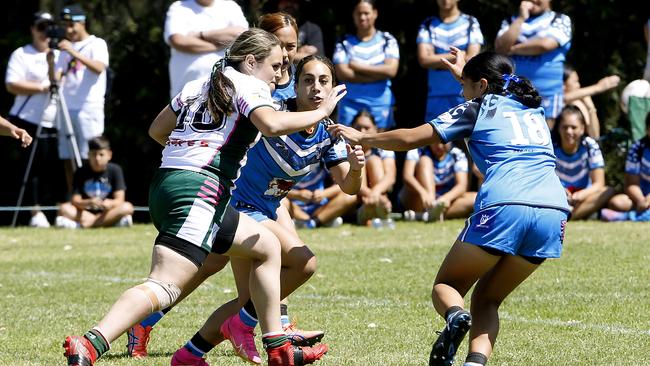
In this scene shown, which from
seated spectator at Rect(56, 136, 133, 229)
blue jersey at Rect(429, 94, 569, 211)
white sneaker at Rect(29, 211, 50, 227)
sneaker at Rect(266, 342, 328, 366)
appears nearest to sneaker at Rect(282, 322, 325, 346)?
sneaker at Rect(266, 342, 328, 366)

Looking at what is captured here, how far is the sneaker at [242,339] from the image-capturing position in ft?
19.1

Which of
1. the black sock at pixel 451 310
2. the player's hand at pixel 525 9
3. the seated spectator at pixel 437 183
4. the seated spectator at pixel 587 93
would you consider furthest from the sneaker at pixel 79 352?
the seated spectator at pixel 587 93

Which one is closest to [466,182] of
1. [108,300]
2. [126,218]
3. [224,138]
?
[126,218]

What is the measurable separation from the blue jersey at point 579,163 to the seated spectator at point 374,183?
5.82 ft

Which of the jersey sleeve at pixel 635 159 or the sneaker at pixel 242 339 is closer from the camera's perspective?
the sneaker at pixel 242 339

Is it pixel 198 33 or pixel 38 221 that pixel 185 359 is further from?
pixel 38 221

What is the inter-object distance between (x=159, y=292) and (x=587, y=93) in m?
9.24

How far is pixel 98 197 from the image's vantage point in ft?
43.5

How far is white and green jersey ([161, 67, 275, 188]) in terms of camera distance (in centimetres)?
522

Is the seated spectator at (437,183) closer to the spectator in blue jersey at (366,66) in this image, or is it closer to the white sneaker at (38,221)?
the spectator in blue jersey at (366,66)

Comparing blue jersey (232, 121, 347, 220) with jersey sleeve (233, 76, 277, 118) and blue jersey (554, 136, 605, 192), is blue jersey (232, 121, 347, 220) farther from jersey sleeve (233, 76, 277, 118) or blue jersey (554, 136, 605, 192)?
blue jersey (554, 136, 605, 192)

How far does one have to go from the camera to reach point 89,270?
960 centimetres

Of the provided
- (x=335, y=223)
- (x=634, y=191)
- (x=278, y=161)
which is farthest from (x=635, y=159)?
(x=278, y=161)

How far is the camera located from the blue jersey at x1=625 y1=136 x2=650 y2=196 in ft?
20.0
